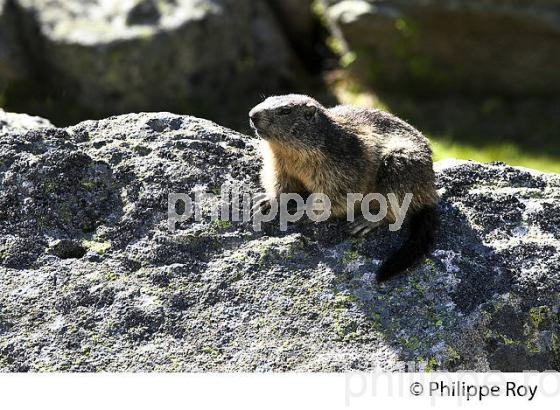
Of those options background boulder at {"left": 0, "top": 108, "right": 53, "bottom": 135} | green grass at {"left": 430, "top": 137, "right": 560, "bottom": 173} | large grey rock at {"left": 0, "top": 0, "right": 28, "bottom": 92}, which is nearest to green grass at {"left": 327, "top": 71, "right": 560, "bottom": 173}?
green grass at {"left": 430, "top": 137, "right": 560, "bottom": 173}

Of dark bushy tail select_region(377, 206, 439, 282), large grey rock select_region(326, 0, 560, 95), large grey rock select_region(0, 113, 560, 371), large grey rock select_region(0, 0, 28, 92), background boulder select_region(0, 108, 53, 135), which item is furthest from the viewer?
large grey rock select_region(326, 0, 560, 95)

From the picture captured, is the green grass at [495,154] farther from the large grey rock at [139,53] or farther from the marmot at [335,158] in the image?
the marmot at [335,158]

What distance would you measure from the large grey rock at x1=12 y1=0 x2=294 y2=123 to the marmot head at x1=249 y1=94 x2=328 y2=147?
484 cm

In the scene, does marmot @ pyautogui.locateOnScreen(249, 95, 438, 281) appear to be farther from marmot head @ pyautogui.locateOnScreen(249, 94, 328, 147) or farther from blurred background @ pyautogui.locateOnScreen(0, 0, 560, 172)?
blurred background @ pyautogui.locateOnScreen(0, 0, 560, 172)

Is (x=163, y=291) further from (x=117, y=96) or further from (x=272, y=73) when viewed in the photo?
(x=272, y=73)

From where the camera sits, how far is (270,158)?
5684 mm

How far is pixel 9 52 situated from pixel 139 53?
5.30 feet

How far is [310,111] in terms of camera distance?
5723 millimetres

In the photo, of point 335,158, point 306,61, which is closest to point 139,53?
point 306,61

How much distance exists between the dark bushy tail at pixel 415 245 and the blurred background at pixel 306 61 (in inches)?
180

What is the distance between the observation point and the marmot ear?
5703 mm

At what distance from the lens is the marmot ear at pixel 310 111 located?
225 inches

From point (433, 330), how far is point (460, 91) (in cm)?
758

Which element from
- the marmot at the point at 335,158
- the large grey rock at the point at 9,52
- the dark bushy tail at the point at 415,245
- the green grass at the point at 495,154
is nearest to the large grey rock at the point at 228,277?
the dark bushy tail at the point at 415,245
